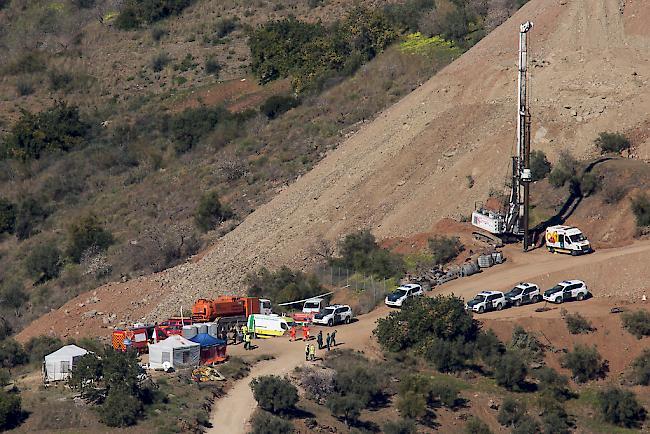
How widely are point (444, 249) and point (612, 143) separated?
1257 cm

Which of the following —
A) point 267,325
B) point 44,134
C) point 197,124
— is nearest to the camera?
point 267,325

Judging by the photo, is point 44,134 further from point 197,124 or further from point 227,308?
point 227,308

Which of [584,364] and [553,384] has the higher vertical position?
[584,364]

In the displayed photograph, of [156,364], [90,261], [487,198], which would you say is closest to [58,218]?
[90,261]

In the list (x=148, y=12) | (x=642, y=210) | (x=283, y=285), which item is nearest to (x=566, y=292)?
(x=642, y=210)

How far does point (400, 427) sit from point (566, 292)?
1361 centimetres

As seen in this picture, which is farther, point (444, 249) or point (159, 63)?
point (159, 63)

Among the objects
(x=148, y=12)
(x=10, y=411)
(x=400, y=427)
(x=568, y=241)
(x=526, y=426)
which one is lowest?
(x=526, y=426)

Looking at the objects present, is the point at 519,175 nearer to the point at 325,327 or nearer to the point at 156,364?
the point at 325,327

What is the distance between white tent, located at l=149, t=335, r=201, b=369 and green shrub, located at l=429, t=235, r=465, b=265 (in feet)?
48.5

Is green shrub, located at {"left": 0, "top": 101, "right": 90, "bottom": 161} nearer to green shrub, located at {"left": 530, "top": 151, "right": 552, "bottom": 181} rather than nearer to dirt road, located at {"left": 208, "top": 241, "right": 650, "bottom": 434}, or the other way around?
green shrub, located at {"left": 530, "top": 151, "right": 552, "bottom": 181}

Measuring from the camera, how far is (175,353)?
196ft

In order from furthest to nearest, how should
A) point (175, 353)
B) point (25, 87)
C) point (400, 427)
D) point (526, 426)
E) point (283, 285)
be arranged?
1. point (25, 87)
2. point (283, 285)
3. point (175, 353)
4. point (526, 426)
5. point (400, 427)

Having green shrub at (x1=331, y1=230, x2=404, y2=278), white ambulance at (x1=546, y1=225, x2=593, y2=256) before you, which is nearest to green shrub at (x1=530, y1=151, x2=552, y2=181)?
white ambulance at (x1=546, y1=225, x2=593, y2=256)
